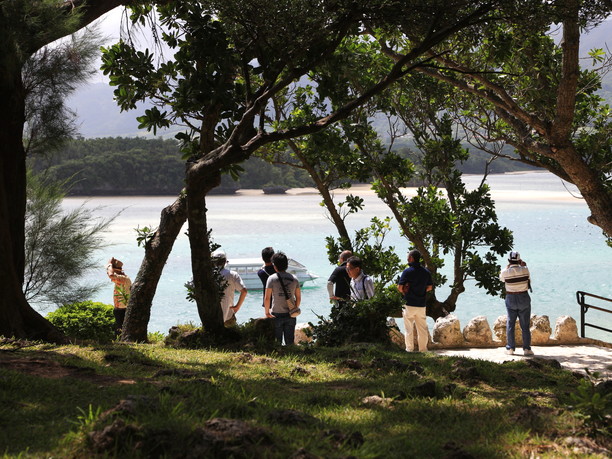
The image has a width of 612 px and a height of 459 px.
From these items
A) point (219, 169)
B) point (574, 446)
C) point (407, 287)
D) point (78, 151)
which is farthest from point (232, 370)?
point (78, 151)

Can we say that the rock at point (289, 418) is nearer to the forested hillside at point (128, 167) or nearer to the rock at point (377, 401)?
the rock at point (377, 401)

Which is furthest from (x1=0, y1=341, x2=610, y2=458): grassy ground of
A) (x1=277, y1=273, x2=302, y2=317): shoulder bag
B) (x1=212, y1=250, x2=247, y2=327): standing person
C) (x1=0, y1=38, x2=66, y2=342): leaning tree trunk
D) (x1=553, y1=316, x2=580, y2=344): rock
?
(x1=553, y1=316, x2=580, y2=344): rock

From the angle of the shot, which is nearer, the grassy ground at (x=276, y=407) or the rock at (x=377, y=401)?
the grassy ground at (x=276, y=407)

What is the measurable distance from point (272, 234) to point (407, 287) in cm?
4524

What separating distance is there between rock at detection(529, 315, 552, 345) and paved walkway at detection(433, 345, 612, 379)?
0.28 m

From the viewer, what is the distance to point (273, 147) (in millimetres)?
13578

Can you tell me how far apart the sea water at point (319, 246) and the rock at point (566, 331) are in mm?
2268

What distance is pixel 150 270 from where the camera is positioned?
858cm

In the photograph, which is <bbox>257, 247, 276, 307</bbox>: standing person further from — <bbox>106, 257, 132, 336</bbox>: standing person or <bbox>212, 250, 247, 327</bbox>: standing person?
<bbox>106, 257, 132, 336</bbox>: standing person

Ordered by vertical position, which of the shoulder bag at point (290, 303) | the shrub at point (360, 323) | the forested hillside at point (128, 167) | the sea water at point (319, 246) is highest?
the forested hillside at point (128, 167)

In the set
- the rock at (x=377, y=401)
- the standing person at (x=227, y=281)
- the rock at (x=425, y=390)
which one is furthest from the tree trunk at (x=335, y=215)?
the rock at (x=377, y=401)

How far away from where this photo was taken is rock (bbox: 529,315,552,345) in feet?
40.0

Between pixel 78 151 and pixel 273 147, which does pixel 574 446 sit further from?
pixel 78 151

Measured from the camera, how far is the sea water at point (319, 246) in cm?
2988
